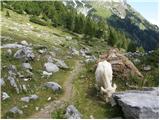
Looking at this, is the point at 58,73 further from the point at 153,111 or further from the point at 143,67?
the point at 153,111

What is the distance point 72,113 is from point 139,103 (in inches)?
117

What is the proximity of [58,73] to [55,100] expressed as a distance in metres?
5.70

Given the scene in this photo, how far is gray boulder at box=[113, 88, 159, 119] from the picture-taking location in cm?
Answer: 1831

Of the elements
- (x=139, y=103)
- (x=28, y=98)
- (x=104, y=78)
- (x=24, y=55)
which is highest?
(x=24, y=55)

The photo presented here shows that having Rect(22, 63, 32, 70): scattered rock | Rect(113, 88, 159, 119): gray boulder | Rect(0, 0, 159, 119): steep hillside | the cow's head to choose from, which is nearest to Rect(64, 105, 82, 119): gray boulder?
Rect(0, 0, 159, 119): steep hillside

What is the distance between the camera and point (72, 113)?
19688mm

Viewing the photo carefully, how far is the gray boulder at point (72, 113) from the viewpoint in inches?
760

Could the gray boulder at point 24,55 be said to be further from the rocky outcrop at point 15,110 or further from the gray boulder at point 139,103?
the gray boulder at point 139,103

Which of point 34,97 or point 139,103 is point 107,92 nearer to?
point 139,103

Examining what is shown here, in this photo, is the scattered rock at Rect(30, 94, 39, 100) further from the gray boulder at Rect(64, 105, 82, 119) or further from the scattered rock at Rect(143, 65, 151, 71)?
the scattered rock at Rect(143, 65, 151, 71)

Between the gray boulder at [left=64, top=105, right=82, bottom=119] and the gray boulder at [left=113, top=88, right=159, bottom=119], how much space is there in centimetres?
194

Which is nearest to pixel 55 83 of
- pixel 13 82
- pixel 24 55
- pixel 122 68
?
pixel 13 82

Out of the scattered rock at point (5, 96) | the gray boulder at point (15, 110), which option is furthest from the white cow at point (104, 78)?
the scattered rock at point (5, 96)

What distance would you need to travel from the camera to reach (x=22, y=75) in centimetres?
2477
